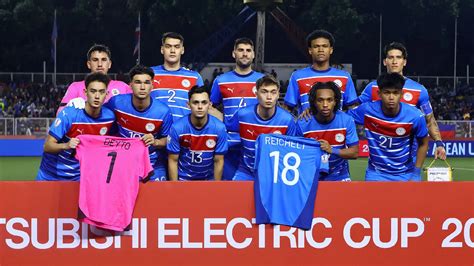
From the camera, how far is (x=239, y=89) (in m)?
11.7

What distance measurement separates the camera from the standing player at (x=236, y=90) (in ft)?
37.8

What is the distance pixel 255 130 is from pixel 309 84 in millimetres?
1132

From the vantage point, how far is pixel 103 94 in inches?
387

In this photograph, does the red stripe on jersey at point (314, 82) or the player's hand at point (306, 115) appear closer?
the player's hand at point (306, 115)

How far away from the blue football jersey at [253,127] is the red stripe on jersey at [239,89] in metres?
0.91

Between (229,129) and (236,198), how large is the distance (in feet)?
7.87

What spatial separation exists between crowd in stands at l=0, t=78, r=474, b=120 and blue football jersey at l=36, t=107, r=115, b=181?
3395 cm

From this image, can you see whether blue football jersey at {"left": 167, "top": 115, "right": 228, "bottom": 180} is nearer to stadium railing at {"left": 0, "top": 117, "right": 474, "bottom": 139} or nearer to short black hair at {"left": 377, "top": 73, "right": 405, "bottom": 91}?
short black hair at {"left": 377, "top": 73, "right": 405, "bottom": 91}

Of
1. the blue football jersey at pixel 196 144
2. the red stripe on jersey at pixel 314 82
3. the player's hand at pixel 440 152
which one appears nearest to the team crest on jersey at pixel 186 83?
the blue football jersey at pixel 196 144

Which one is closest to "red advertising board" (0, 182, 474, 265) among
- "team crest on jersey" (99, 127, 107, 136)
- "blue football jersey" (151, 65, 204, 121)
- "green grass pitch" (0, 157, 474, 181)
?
"team crest on jersey" (99, 127, 107, 136)

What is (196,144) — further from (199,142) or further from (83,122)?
(83,122)

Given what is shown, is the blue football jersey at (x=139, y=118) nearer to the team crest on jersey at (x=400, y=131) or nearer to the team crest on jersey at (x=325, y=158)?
the team crest on jersey at (x=325, y=158)

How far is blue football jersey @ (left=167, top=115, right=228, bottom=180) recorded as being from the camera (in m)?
10.4

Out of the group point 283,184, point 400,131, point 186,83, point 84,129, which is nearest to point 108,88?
point 186,83
